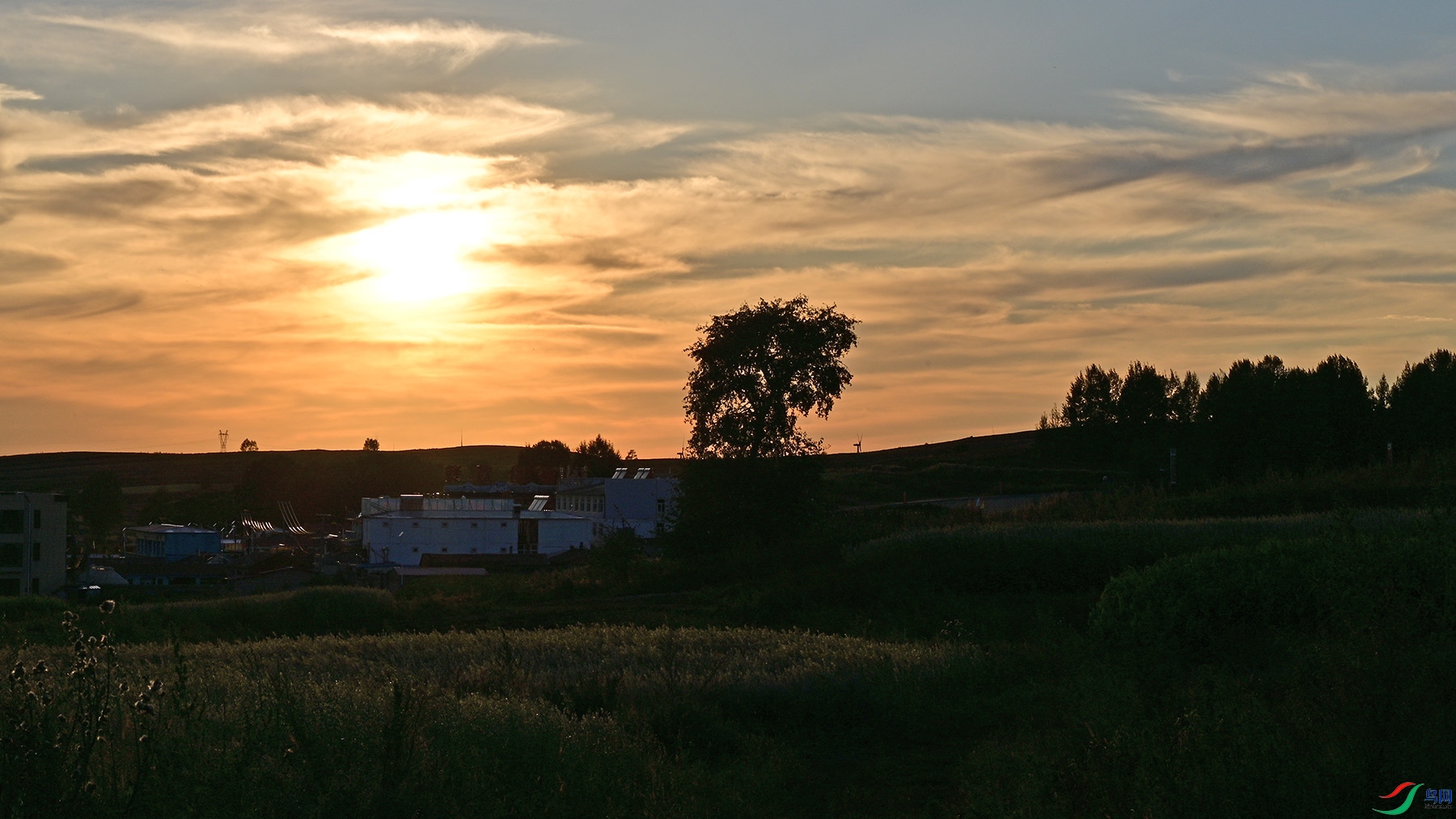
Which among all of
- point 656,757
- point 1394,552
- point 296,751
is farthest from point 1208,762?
point 1394,552

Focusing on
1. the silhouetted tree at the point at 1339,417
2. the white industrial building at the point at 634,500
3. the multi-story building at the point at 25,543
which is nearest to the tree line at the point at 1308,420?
the silhouetted tree at the point at 1339,417

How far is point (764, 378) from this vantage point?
123ft

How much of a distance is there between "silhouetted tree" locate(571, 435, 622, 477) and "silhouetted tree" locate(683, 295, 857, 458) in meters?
77.9

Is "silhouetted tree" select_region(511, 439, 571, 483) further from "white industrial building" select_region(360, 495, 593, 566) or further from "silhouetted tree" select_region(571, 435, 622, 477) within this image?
"white industrial building" select_region(360, 495, 593, 566)

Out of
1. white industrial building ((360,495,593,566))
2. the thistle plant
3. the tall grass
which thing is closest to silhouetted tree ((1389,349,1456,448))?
white industrial building ((360,495,593,566))

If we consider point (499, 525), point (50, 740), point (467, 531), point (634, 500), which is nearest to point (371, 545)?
point (467, 531)

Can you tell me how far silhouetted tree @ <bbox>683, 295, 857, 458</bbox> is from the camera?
37.0 metres

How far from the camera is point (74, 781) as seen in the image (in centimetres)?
537

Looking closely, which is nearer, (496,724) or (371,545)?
(496,724)

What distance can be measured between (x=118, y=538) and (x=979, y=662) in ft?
384

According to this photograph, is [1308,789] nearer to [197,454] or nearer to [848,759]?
[848,759]

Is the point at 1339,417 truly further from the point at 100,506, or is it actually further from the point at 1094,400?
the point at 100,506

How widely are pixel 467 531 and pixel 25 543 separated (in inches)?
981

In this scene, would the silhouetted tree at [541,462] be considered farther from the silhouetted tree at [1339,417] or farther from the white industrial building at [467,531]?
the silhouetted tree at [1339,417]
